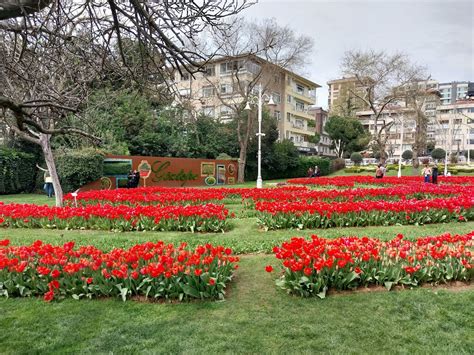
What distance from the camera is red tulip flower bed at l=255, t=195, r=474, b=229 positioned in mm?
9555

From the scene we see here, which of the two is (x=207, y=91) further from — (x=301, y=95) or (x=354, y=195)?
(x=354, y=195)

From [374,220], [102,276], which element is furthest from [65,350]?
[374,220]

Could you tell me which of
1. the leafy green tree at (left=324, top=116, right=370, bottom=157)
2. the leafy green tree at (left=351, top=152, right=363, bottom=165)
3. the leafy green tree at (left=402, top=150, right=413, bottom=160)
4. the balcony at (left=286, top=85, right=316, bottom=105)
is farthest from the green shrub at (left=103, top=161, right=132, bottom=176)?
the leafy green tree at (left=402, top=150, right=413, bottom=160)

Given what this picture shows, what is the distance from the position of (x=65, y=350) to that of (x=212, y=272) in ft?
6.08

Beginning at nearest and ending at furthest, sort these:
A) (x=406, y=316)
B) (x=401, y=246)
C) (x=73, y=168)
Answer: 1. (x=406, y=316)
2. (x=401, y=246)
3. (x=73, y=168)

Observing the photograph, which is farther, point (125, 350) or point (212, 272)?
point (212, 272)

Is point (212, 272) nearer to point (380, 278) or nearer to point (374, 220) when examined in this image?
point (380, 278)

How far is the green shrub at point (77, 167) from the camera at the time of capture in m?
20.9

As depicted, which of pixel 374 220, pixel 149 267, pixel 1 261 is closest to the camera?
pixel 149 267

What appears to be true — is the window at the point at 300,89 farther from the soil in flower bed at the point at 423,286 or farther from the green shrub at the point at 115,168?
the soil in flower bed at the point at 423,286

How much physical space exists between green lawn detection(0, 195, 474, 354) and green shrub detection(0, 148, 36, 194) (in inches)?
734

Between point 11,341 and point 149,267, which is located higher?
point 149,267

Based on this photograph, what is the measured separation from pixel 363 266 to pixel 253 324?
69.7 inches

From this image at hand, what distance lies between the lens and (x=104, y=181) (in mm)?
22547
